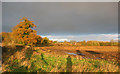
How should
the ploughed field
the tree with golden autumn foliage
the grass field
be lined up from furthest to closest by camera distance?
the tree with golden autumn foliage, the ploughed field, the grass field

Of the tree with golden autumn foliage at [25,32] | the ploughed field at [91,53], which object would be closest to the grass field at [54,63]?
the ploughed field at [91,53]

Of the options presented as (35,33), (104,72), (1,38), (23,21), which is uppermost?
(23,21)

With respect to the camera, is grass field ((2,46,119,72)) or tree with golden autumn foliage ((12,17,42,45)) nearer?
grass field ((2,46,119,72))

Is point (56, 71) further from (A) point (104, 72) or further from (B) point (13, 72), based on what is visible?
(A) point (104, 72)

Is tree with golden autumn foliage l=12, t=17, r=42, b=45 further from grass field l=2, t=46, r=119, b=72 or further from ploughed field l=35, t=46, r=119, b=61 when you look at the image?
grass field l=2, t=46, r=119, b=72

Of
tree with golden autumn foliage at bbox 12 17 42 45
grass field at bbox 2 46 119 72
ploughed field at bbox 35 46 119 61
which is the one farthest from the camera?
tree with golden autumn foliage at bbox 12 17 42 45

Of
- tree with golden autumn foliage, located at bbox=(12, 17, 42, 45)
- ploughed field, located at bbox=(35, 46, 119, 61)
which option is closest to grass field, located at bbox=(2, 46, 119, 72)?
ploughed field, located at bbox=(35, 46, 119, 61)

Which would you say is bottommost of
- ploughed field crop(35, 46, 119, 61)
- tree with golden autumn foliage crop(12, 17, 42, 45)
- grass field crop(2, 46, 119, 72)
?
ploughed field crop(35, 46, 119, 61)

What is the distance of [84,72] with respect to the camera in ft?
16.8

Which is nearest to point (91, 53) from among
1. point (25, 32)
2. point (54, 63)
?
point (54, 63)

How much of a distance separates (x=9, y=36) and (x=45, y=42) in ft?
47.4

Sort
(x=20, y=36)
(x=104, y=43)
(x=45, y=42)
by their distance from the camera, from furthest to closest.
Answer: (x=104, y=43), (x=45, y=42), (x=20, y=36)

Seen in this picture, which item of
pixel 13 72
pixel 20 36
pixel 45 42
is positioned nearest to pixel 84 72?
pixel 13 72

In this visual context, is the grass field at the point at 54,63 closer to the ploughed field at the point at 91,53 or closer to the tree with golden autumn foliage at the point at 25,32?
the ploughed field at the point at 91,53
